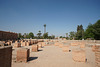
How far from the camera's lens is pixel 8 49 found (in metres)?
2.80

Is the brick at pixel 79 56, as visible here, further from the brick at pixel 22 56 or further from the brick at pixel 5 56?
the brick at pixel 5 56

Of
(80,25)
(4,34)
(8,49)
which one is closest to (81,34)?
(80,25)

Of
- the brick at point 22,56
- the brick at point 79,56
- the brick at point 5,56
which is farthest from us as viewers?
the brick at point 79,56

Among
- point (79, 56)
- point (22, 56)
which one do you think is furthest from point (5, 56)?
point (79, 56)

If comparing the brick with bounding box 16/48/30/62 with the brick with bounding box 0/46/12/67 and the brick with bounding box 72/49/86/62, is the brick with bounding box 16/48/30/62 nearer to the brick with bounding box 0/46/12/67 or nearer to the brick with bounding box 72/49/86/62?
the brick with bounding box 0/46/12/67

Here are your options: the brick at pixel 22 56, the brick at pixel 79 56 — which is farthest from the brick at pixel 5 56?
the brick at pixel 79 56

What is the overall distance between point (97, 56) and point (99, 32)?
1221 inches

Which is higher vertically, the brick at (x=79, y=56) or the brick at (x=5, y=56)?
the brick at (x=5, y=56)

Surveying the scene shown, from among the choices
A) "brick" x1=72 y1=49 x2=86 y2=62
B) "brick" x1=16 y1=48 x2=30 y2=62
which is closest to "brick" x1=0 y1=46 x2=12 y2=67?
"brick" x1=16 y1=48 x2=30 y2=62

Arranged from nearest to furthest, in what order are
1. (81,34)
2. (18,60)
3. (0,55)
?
1. (0,55)
2. (18,60)
3. (81,34)

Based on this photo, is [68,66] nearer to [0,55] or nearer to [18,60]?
[18,60]

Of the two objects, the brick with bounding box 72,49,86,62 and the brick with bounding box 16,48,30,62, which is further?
the brick with bounding box 72,49,86,62

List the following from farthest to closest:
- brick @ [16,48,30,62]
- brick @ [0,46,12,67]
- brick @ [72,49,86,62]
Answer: brick @ [72,49,86,62] → brick @ [16,48,30,62] → brick @ [0,46,12,67]

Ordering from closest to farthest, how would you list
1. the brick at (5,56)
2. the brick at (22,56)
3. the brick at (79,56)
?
the brick at (5,56), the brick at (22,56), the brick at (79,56)
